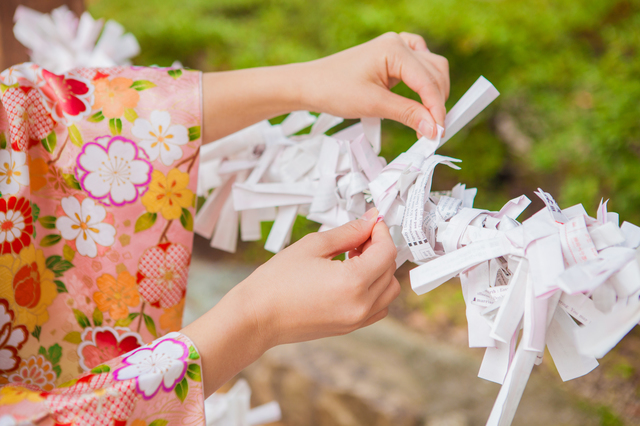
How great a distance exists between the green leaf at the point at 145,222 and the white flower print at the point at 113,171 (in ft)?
0.09

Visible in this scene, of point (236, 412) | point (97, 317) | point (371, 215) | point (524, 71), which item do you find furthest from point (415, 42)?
point (524, 71)

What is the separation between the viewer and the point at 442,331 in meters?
1.89

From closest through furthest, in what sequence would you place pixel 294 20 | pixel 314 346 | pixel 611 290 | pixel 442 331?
pixel 611 290 < pixel 314 346 < pixel 442 331 < pixel 294 20

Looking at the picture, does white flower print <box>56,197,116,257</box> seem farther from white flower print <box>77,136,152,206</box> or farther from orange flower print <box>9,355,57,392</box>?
orange flower print <box>9,355,57,392</box>

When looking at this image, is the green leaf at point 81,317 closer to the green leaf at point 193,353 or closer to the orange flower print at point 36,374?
Answer: the orange flower print at point 36,374

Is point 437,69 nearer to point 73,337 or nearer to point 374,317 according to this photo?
point 374,317

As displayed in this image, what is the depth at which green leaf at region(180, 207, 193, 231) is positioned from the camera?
0.65m

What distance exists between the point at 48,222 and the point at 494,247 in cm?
56

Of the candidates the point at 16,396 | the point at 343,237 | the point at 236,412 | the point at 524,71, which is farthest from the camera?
the point at 524,71

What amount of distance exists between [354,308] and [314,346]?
3.92ft

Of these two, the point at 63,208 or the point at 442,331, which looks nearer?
the point at 63,208

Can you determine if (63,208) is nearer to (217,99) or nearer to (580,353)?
(217,99)

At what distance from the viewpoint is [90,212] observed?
61 centimetres

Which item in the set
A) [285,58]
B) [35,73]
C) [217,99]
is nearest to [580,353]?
[217,99]
